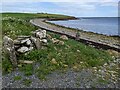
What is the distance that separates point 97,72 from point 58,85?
3.17 m

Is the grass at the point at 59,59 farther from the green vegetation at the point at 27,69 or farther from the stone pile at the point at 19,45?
the stone pile at the point at 19,45

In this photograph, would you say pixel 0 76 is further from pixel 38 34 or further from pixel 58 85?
pixel 38 34

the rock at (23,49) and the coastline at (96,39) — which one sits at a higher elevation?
the rock at (23,49)

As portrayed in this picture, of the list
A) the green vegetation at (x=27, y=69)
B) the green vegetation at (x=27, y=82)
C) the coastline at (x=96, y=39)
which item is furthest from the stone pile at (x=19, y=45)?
the coastline at (x=96, y=39)

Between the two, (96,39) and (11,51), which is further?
(96,39)

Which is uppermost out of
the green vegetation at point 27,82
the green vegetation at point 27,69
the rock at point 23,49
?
the rock at point 23,49

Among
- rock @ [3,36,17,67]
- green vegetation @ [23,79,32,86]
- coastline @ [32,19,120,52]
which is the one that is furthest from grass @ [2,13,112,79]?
coastline @ [32,19,120,52]

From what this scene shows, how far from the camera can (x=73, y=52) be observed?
1823cm

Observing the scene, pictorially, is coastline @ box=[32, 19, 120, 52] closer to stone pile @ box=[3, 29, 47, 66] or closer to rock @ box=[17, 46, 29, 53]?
stone pile @ box=[3, 29, 47, 66]

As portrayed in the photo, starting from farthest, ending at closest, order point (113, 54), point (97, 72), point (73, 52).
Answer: point (113, 54)
point (73, 52)
point (97, 72)

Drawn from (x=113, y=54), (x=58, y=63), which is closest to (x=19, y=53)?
(x=58, y=63)

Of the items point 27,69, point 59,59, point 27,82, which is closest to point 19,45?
point 59,59

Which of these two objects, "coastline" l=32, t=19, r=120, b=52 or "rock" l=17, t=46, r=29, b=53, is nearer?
"rock" l=17, t=46, r=29, b=53

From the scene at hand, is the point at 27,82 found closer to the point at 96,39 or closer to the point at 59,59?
the point at 59,59
